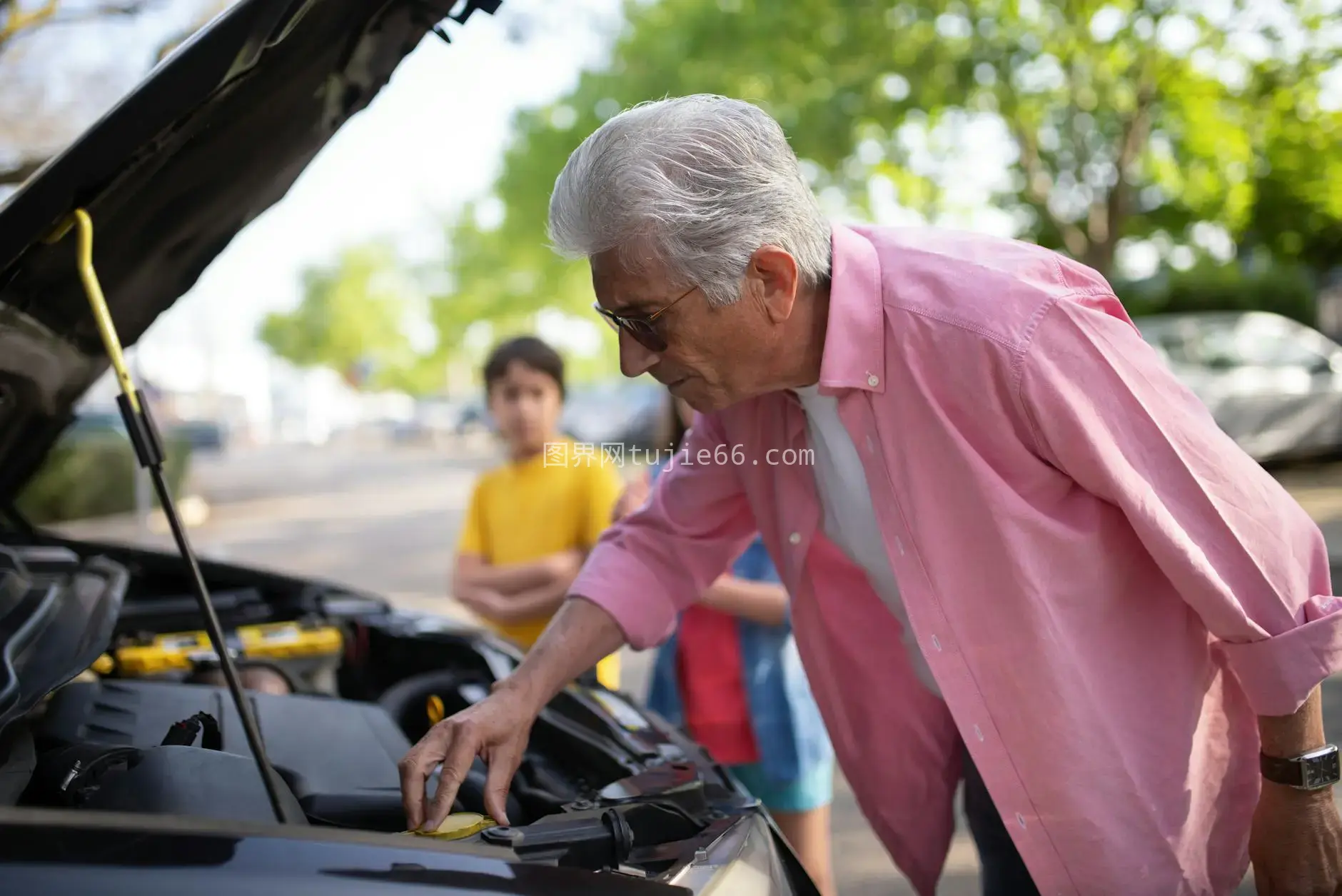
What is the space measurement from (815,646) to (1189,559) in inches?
27.0

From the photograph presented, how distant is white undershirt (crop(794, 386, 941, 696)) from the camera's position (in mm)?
1690

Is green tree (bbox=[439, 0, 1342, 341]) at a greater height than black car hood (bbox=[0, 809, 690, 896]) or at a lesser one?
greater

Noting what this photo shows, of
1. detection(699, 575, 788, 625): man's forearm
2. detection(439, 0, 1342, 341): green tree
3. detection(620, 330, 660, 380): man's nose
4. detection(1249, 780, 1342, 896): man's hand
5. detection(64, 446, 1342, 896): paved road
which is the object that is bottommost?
detection(64, 446, 1342, 896): paved road

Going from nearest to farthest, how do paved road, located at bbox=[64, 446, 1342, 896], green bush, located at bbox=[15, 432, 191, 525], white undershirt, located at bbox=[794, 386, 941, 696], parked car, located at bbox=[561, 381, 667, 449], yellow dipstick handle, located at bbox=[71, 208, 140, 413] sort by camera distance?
yellow dipstick handle, located at bbox=[71, 208, 140, 413]
white undershirt, located at bbox=[794, 386, 941, 696]
paved road, located at bbox=[64, 446, 1342, 896]
green bush, located at bbox=[15, 432, 191, 525]
parked car, located at bbox=[561, 381, 667, 449]

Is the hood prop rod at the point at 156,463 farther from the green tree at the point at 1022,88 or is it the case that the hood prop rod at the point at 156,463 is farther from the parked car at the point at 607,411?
the parked car at the point at 607,411

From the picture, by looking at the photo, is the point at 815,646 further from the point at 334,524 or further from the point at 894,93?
the point at 334,524

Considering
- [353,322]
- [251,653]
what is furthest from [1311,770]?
[353,322]

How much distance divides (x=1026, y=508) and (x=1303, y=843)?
600 millimetres

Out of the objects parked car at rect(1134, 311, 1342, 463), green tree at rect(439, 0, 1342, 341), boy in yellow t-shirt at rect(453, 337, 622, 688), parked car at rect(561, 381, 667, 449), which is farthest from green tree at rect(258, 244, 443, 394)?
Answer: boy in yellow t-shirt at rect(453, 337, 622, 688)

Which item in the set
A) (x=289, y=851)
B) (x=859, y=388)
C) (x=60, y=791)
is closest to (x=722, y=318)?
(x=859, y=388)

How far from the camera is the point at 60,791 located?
135cm

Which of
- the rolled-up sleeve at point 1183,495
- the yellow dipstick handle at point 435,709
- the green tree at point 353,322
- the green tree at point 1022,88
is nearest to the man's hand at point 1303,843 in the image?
the rolled-up sleeve at point 1183,495

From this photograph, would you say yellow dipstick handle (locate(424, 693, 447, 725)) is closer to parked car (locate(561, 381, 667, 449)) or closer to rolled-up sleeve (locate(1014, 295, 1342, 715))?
rolled-up sleeve (locate(1014, 295, 1342, 715))

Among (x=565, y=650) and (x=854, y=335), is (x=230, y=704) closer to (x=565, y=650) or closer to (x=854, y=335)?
(x=565, y=650)
